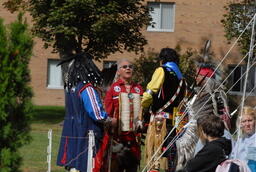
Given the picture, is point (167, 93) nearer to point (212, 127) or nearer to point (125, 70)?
point (125, 70)

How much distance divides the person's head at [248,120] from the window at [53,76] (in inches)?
985

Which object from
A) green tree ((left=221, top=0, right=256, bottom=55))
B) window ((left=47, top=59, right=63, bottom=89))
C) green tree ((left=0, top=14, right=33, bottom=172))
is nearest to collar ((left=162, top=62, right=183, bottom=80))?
green tree ((left=0, top=14, right=33, bottom=172))

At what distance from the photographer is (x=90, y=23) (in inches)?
847

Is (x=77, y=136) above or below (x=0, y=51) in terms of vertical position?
below

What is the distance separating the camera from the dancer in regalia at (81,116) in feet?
26.2

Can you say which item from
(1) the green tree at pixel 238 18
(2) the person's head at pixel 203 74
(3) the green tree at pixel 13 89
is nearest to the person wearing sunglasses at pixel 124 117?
(2) the person's head at pixel 203 74

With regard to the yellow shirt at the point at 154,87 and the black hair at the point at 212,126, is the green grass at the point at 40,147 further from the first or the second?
the black hair at the point at 212,126

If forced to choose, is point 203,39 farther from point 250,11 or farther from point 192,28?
point 250,11

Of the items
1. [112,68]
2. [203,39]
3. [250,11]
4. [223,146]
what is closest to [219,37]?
[203,39]

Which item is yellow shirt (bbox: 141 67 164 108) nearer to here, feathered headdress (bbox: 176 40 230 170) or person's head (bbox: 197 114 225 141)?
feathered headdress (bbox: 176 40 230 170)

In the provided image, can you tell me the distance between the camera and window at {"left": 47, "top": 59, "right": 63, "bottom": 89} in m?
32.3

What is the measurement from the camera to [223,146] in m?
6.40

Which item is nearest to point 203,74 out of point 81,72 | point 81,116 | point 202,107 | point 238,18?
point 202,107

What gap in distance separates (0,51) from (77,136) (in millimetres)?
2534
